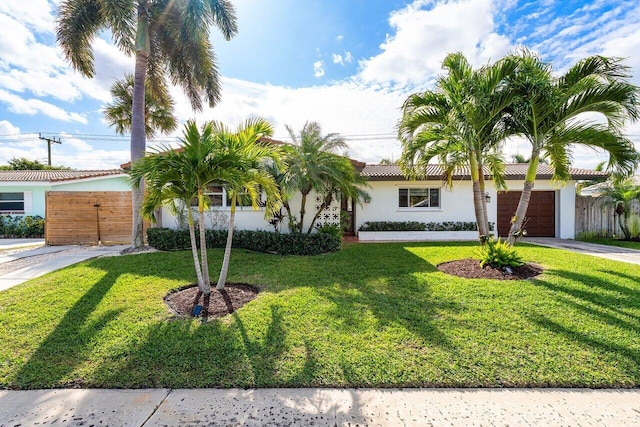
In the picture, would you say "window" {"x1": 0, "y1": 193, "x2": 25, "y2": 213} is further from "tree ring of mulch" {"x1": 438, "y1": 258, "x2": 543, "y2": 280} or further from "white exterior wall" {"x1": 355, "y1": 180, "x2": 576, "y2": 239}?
"tree ring of mulch" {"x1": 438, "y1": 258, "x2": 543, "y2": 280}

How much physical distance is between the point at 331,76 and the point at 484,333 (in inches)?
630

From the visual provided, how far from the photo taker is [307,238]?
10203 mm

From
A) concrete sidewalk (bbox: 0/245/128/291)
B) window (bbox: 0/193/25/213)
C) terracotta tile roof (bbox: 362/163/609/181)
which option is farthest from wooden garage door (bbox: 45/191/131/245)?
terracotta tile roof (bbox: 362/163/609/181)

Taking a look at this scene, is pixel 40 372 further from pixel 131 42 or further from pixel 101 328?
pixel 131 42

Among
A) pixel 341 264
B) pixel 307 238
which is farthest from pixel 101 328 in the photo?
pixel 307 238

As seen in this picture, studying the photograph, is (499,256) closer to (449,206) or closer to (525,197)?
(525,197)

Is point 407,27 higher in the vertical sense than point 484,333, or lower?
higher

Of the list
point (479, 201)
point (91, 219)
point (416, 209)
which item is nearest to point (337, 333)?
point (479, 201)

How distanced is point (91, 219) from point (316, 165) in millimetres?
10340

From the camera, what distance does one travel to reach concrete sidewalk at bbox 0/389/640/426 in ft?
8.64

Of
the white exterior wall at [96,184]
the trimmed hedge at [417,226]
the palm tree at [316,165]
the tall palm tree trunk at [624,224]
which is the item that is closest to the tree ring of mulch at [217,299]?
the palm tree at [316,165]

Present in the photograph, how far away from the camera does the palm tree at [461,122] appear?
696cm

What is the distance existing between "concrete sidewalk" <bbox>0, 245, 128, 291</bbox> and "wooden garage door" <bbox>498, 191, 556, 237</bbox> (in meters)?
17.5

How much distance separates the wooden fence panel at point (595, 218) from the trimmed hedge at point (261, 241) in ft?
42.3
